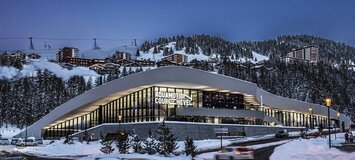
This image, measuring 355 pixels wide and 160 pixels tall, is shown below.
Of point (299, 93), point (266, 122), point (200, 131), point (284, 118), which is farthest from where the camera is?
point (299, 93)

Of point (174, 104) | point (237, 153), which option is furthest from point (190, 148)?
point (174, 104)

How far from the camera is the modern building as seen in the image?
70.6 m

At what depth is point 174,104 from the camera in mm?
75625

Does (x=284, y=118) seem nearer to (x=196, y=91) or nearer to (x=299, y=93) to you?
(x=196, y=91)

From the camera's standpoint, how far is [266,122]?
9456cm

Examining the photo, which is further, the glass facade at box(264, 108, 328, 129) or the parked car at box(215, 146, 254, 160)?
the glass facade at box(264, 108, 328, 129)

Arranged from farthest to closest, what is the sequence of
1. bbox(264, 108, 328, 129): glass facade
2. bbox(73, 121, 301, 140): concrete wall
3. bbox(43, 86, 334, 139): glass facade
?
1. bbox(264, 108, 328, 129): glass facade
2. bbox(43, 86, 334, 139): glass facade
3. bbox(73, 121, 301, 140): concrete wall

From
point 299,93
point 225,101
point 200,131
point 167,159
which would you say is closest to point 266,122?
point 225,101

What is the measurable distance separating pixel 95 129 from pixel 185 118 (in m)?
15.8

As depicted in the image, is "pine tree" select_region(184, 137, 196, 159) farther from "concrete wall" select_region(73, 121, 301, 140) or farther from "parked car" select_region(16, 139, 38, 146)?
"parked car" select_region(16, 139, 38, 146)

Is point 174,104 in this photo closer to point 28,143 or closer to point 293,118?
point 28,143

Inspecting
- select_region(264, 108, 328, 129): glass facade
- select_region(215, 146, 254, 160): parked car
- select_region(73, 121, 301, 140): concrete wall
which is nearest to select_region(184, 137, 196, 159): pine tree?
select_region(215, 146, 254, 160): parked car

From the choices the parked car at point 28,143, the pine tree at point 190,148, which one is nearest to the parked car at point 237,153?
the pine tree at point 190,148

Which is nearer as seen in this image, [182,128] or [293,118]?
[182,128]
